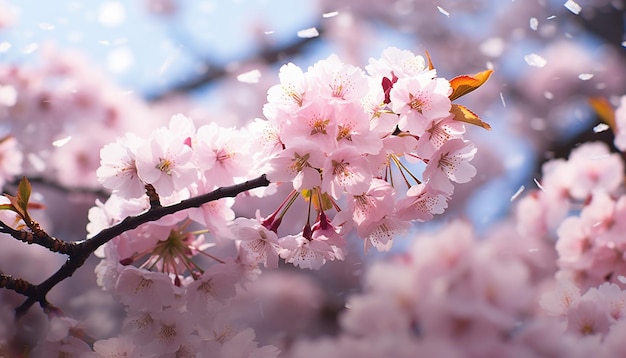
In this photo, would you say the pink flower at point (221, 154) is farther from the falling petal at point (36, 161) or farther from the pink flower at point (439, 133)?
the falling petal at point (36, 161)

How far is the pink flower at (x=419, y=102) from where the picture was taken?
44cm

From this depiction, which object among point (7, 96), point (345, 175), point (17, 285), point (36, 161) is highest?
point (345, 175)

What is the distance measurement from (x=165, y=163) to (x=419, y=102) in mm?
217

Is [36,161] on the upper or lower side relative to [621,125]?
lower

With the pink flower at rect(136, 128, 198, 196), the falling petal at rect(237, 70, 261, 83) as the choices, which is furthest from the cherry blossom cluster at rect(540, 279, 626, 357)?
the falling petal at rect(237, 70, 261, 83)

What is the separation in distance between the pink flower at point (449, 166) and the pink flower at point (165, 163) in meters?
0.20

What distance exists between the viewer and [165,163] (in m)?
0.48

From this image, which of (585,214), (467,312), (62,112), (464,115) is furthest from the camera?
(62,112)

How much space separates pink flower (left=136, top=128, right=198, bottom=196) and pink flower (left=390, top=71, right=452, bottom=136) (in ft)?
0.60

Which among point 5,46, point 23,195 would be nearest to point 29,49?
point 5,46

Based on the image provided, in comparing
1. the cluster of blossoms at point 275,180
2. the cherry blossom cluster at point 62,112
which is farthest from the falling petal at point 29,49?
the cluster of blossoms at point 275,180

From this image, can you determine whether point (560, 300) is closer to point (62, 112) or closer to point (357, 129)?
point (357, 129)

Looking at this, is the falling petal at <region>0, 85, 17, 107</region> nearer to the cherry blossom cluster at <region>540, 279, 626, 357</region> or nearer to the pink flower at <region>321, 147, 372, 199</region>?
the pink flower at <region>321, 147, 372, 199</region>

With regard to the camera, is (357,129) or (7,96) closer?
(357,129)
